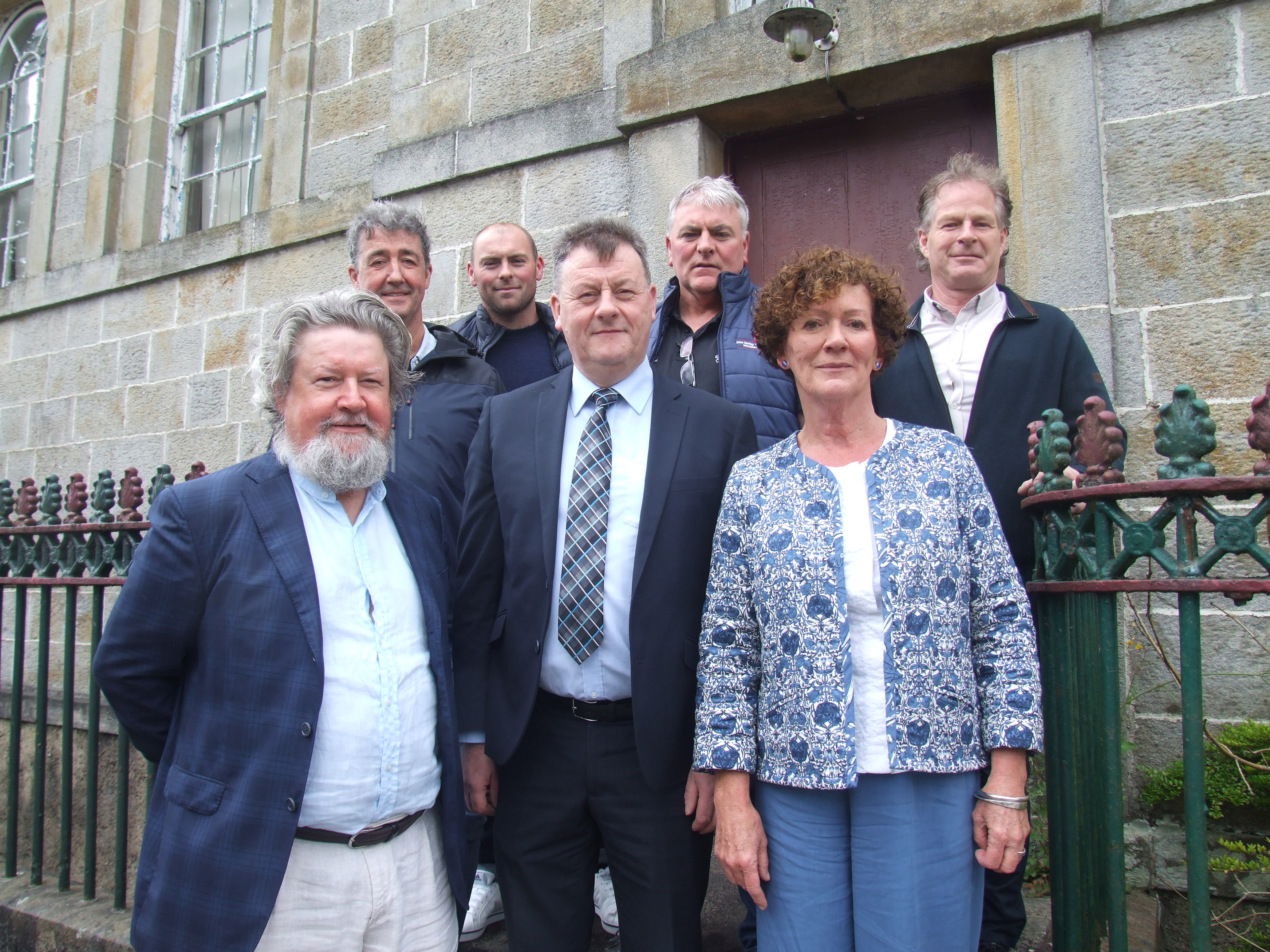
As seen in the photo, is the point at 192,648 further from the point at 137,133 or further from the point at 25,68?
the point at 25,68

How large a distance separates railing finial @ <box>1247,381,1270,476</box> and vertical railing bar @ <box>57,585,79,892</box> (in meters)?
3.57

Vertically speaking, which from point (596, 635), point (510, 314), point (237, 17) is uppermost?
point (237, 17)

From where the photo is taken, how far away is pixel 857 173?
444cm

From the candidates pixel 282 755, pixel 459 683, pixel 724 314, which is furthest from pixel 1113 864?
pixel 724 314

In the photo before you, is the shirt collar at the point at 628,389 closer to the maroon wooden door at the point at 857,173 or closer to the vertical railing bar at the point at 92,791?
the vertical railing bar at the point at 92,791

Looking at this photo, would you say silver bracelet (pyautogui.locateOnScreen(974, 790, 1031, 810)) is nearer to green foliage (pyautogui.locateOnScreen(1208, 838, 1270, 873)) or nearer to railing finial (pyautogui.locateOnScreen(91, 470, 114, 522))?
green foliage (pyautogui.locateOnScreen(1208, 838, 1270, 873))

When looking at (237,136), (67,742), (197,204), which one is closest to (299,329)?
(67,742)

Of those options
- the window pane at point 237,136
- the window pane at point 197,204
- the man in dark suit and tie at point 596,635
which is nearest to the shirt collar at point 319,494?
the man in dark suit and tie at point 596,635

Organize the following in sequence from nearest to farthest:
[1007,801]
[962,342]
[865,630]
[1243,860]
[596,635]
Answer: [1007,801] < [865,630] < [596,635] < [962,342] < [1243,860]

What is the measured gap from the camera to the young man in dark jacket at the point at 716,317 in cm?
286

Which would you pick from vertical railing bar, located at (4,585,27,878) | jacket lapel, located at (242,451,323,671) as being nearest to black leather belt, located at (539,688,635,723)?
jacket lapel, located at (242,451,323,671)

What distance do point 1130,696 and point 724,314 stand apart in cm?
202

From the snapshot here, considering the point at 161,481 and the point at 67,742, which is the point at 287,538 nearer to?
the point at 161,481

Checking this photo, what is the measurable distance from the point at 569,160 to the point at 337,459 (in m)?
3.33
